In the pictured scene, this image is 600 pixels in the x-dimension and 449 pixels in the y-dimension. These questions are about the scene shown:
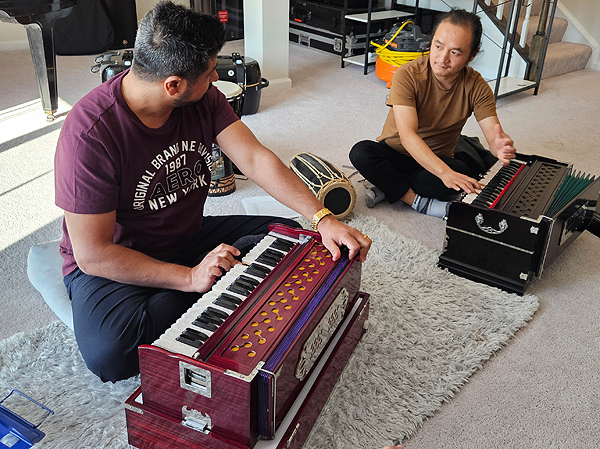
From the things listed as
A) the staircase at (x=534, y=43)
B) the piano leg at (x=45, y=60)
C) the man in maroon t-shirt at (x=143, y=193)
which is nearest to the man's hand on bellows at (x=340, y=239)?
the man in maroon t-shirt at (x=143, y=193)

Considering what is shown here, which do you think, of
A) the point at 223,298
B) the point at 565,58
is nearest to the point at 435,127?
the point at 223,298

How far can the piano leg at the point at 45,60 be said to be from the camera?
3223mm

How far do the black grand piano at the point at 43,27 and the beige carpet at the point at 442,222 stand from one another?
21 cm

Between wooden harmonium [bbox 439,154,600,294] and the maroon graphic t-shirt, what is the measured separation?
924 mm

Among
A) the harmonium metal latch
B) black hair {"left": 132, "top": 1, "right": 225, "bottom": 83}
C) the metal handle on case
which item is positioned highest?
black hair {"left": 132, "top": 1, "right": 225, "bottom": 83}

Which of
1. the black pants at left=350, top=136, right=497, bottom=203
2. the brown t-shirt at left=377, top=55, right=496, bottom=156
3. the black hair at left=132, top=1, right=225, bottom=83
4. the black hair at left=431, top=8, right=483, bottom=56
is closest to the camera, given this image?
the black hair at left=132, top=1, right=225, bottom=83

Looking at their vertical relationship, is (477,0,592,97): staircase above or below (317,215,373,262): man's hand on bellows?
below

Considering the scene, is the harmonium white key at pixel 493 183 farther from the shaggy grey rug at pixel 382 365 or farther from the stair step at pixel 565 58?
the stair step at pixel 565 58

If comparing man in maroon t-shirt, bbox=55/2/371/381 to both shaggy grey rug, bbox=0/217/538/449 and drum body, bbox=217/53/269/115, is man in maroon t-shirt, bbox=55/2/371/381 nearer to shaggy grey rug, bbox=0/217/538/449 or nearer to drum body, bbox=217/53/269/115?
shaggy grey rug, bbox=0/217/538/449

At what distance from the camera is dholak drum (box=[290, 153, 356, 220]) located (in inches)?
97.1

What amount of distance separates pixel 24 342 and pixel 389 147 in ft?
5.38

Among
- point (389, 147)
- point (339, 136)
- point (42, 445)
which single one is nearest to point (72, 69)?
point (339, 136)

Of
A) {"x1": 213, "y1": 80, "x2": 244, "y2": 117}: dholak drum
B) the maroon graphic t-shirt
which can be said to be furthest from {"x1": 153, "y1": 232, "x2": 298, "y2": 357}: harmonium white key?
{"x1": 213, "y1": 80, "x2": 244, "y2": 117}: dholak drum

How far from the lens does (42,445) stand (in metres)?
1.47
